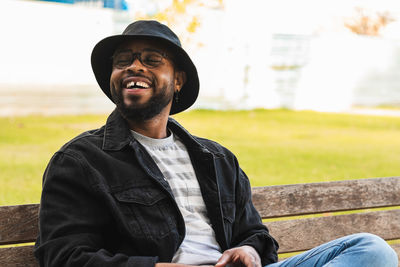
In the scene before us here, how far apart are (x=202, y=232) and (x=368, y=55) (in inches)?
579

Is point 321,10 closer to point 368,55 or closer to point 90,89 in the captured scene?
point 368,55

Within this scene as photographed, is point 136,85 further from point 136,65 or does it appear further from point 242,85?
point 242,85

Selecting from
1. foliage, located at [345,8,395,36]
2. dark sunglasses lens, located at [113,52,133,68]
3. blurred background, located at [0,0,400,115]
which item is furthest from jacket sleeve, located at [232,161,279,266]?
foliage, located at [345,8,395,36]

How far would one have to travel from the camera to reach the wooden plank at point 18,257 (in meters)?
2.54

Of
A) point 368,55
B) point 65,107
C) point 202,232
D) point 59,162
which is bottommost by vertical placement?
point 65,107

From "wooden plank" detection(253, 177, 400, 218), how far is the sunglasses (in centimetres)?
92

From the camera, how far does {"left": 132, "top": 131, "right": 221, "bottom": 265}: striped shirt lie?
2459 mm

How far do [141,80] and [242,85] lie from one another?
12.3 m

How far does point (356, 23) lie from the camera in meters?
21.5

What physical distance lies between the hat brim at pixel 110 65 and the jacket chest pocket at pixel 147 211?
624 mm

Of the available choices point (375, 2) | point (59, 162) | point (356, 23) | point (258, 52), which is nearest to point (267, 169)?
point (258, 52)

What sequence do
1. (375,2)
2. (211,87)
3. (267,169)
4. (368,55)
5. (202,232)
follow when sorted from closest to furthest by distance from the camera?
1. (202,232)
2. (267,169)
3. (211,87)
4. (368,55)
5. (375,2)

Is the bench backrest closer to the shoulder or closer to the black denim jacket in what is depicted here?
the black denim jacket

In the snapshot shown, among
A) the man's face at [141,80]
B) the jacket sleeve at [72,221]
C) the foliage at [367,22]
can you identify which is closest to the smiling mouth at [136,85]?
the man's face at [141,80]
